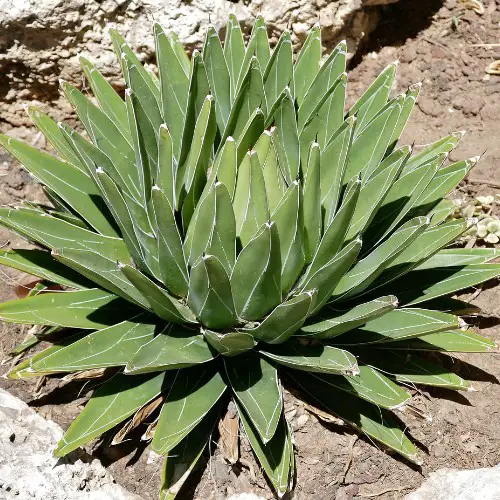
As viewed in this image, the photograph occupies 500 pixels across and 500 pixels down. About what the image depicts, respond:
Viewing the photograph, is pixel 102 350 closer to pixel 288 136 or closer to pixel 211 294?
pixel 211 294

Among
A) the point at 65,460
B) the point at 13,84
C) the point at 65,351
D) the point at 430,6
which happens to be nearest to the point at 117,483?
the point at 65,460

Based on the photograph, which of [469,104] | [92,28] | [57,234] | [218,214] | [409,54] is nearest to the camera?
[218,214]

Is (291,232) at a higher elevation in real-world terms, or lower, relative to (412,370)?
higher

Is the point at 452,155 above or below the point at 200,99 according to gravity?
below

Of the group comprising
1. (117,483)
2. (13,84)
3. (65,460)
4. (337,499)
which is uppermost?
(13,84)

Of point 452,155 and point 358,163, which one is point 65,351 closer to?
point 358,163

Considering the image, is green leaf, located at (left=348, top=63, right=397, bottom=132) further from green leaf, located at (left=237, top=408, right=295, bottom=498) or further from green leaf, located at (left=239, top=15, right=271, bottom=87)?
green leaf, located at (left=237, top=408, right=295, bottom=498)

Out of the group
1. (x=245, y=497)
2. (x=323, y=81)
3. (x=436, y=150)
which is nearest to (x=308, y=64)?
(x=323, y=81)
